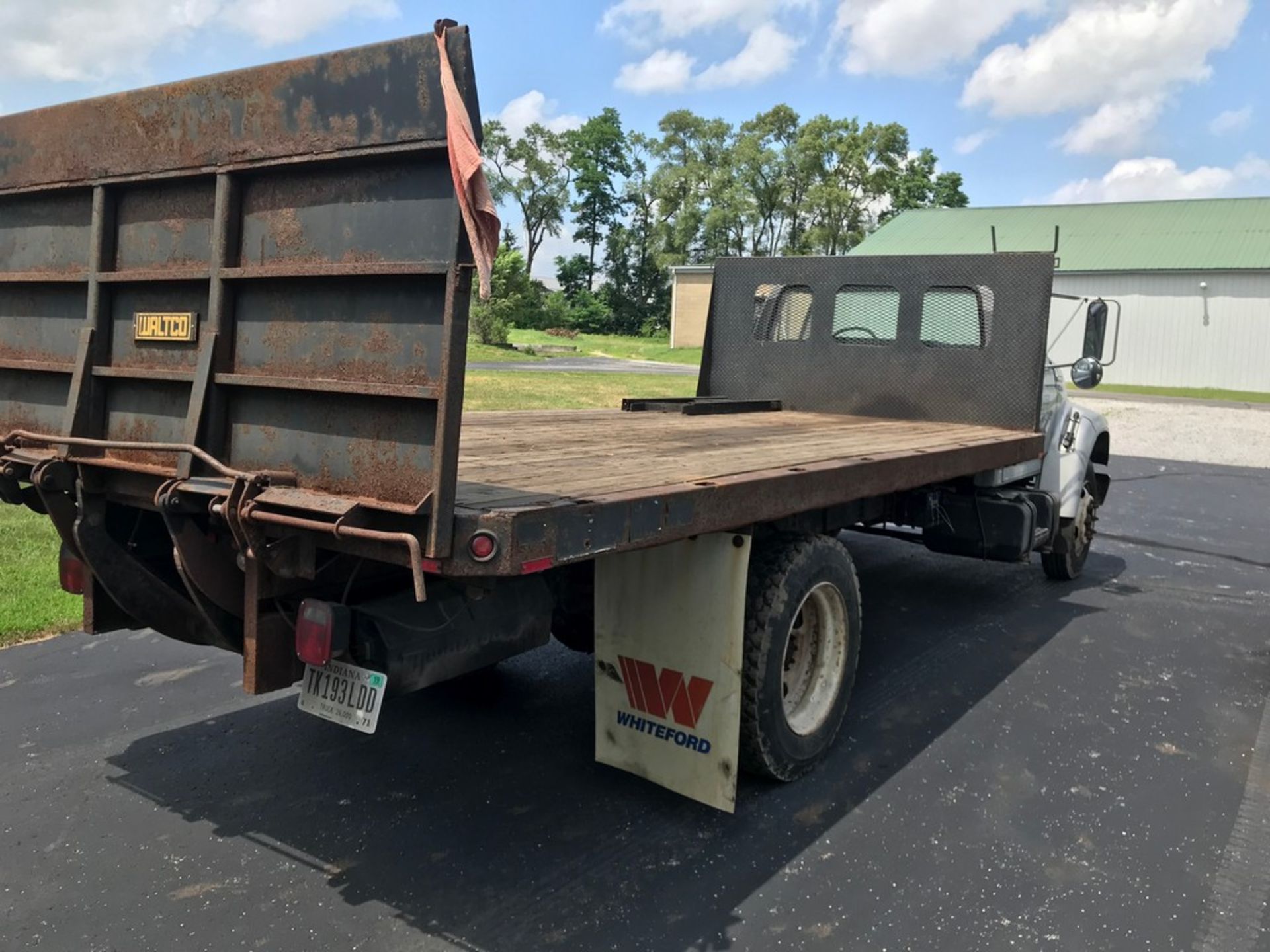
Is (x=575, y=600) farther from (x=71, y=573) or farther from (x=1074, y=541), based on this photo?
(x=1074, y=541)

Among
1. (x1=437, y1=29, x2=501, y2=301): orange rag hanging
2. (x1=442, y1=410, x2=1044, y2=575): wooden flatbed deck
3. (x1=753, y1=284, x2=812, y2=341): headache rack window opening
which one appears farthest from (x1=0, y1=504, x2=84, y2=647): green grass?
(x1=753, y1=284, x2=812, y2=341): headache rack window opening

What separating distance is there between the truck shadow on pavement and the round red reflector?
119cm

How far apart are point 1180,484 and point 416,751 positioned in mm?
11811

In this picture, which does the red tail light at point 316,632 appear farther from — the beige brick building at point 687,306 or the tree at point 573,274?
the tree at point 573,274

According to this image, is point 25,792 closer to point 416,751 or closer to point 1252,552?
point 416,751

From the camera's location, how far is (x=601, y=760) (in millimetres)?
3926

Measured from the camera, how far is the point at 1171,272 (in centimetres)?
Answer: 3444

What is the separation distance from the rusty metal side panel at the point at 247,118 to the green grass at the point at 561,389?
398 inches

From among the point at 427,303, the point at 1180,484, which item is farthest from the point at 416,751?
the point at 1180,484

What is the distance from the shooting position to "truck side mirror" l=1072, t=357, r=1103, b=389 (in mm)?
6707

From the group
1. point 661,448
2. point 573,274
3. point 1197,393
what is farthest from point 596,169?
point 661,448

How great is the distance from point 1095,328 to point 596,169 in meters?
75.4

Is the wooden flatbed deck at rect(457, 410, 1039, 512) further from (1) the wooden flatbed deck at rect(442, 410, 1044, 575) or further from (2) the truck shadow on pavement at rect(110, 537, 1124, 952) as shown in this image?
(2) the truck shadow on pavement at rect(110, 537, 1124, 952)

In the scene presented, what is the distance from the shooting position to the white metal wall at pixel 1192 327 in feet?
109
